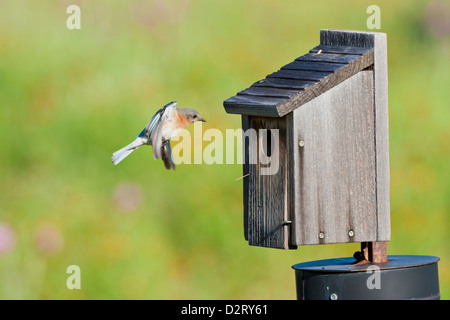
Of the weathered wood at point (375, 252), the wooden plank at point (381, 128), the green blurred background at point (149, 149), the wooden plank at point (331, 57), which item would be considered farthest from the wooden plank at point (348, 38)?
the green blurred background at point (149, 149)

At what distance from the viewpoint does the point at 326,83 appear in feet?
14.5

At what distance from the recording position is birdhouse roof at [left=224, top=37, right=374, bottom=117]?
4383 millimetres

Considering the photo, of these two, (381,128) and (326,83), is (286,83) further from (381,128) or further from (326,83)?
(381,128)

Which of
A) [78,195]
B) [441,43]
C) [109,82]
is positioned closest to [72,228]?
[78,195]

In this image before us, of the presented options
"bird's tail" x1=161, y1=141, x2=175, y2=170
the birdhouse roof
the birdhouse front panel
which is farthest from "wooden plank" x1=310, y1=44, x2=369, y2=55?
"bird's tail" x1=161, y1=141, x2=175, y2=170

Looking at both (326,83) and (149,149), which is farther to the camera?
(149,149)

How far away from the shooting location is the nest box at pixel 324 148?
4434mm

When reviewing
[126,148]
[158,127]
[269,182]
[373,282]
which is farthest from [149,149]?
[373,282]

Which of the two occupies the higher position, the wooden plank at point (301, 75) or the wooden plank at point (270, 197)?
the wooden plank at point (301, 75)

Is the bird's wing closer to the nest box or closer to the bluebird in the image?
the bluebird

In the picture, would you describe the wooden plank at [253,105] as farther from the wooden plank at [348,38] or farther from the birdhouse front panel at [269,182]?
the wooden plank at [348,38]

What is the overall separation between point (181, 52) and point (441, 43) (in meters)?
2.30

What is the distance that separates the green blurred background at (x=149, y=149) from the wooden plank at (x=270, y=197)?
269cm

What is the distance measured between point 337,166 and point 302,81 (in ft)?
1.44
